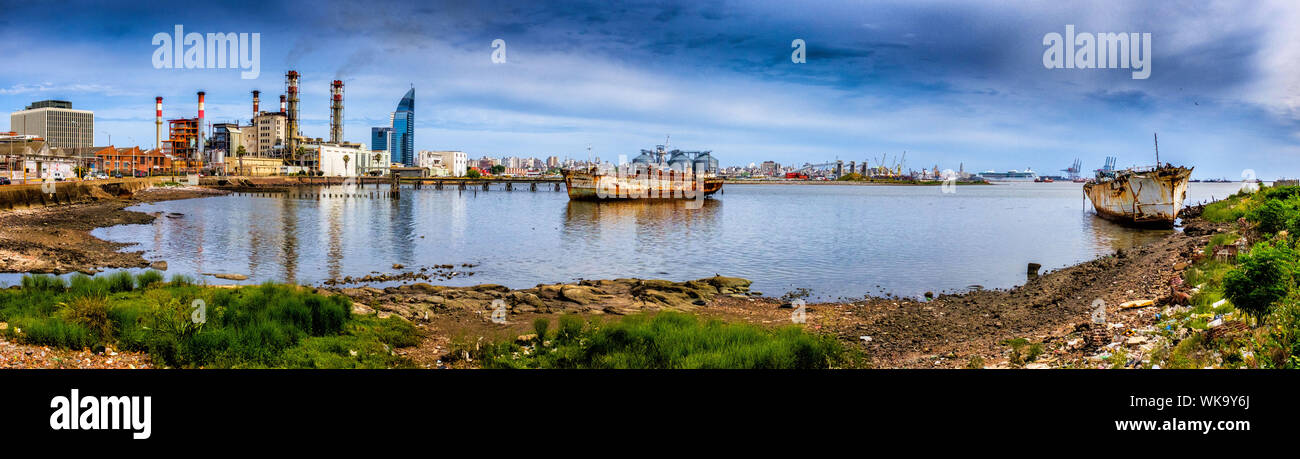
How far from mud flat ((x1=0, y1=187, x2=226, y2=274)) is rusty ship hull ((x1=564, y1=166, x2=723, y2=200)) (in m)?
48.2

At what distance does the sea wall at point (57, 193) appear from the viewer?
3753cm

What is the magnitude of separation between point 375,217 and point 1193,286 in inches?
1841

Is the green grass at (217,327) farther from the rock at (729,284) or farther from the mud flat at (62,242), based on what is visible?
the mud flat at (62,242)

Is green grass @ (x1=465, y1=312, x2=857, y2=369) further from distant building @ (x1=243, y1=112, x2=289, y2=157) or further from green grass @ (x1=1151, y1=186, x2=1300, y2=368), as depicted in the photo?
distant building @ (x1=243, y1=112, x2=289, y2=157)

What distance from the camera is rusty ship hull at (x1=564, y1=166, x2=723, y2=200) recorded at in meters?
83.9

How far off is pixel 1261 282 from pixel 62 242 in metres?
31.7

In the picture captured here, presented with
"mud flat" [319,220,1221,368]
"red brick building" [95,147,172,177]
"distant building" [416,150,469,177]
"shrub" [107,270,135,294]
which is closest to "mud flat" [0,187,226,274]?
"shrub" [107,270,135,294]

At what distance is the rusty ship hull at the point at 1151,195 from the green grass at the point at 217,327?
40892 millimetres

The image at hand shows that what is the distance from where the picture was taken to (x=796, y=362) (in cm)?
743

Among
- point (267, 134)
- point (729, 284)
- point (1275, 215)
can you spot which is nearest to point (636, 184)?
point (729, 284)

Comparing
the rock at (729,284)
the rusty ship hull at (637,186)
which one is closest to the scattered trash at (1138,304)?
the rock at (729,284)

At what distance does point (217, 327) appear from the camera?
833cm

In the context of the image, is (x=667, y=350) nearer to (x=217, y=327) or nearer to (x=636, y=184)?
(x=217, y=327)
